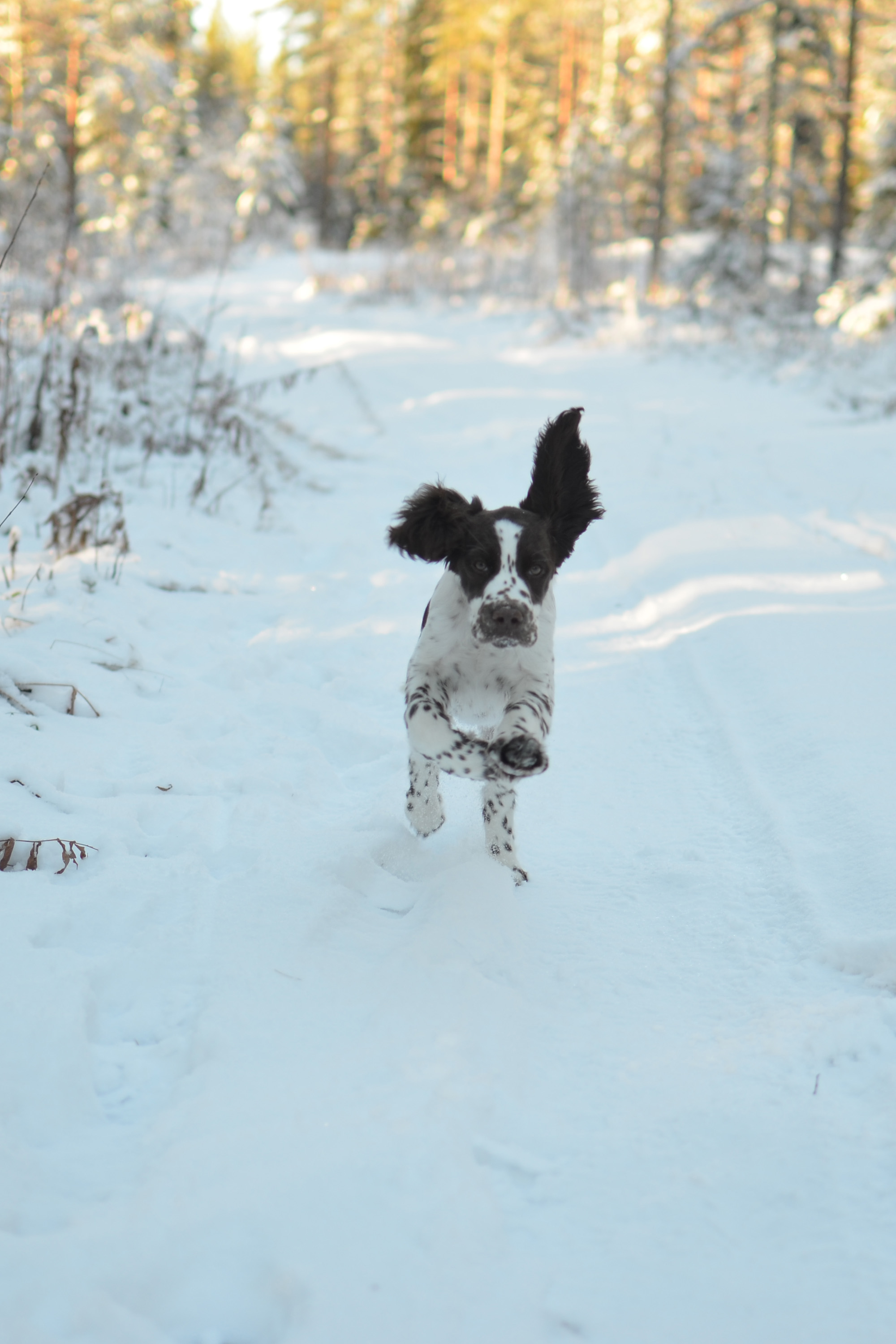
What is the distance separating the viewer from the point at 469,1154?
1.83 m

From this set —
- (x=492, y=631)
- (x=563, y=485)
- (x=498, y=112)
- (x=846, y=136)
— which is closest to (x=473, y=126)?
(x=498, y=112)

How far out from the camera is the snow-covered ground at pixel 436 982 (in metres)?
1.59

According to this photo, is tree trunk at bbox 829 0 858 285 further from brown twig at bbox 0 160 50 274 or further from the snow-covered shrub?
brown twig at bbox 0 160 50 274

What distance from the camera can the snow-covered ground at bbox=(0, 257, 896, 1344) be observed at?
5.23 ft

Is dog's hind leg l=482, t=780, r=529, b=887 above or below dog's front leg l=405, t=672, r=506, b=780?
below

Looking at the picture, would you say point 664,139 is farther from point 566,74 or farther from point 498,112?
point 498,112

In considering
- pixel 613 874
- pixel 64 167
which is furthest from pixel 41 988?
pixel 64 167

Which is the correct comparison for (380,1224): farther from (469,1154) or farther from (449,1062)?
A: (449,1062)

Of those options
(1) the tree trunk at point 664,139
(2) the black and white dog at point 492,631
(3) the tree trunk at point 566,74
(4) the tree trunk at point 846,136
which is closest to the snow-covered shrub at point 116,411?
(2) the black and white dog at point 492,631

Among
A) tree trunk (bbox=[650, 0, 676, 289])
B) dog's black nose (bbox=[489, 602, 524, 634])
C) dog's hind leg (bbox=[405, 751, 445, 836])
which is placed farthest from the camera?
tree trunk (bbox=[650, 0, 676, 289])

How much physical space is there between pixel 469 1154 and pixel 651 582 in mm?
4321

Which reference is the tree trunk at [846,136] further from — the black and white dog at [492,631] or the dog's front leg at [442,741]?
the dog's front leg at [442,741]

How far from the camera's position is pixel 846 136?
54.5 feet

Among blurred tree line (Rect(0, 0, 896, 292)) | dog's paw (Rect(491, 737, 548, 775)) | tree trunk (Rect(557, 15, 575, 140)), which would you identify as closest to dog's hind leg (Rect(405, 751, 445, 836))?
dog's paw (Rect(491, 737, 548, 775))
